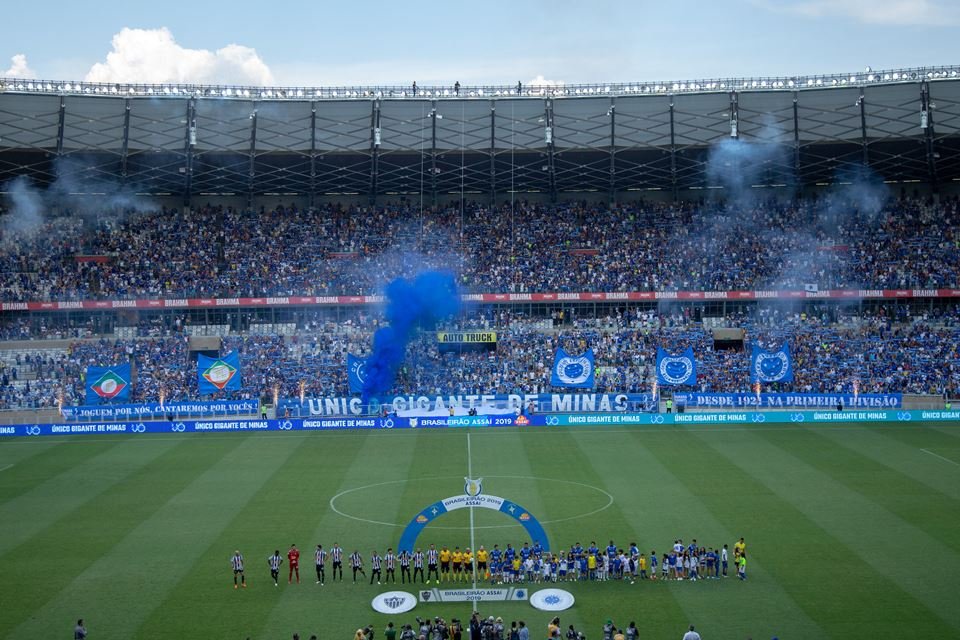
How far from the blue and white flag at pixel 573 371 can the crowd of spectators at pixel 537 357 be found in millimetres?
1266

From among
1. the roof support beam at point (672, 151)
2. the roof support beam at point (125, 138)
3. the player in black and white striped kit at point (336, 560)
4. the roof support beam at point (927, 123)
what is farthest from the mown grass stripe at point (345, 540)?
the roof support beam at point (927, 123)

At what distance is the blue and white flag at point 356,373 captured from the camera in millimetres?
57125

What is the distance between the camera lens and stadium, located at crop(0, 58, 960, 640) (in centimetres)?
3931

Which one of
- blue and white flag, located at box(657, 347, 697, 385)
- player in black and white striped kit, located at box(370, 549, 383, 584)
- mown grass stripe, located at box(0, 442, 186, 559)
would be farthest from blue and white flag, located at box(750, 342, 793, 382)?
player in black and white striped kit, located at box(370, 549, 383, 584)

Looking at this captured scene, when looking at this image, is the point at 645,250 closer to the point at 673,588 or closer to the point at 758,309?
the point at 758,309

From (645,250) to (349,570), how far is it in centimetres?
4559

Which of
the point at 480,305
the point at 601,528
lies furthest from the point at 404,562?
the point at 480,305

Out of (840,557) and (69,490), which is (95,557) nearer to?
(69,490)

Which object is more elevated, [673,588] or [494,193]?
[494,193]

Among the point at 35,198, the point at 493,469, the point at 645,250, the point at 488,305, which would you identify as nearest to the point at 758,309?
the point at 645,250

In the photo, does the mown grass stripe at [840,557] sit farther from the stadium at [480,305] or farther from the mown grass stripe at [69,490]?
the mown grass stripe at [69,490]

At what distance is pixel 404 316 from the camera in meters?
62.7

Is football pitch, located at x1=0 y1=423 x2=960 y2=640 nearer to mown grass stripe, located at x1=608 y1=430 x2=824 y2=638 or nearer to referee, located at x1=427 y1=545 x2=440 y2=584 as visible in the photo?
mown grass stripe, located at x1=608 y1=430 x2=824 y2=638

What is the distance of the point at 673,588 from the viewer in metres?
27.3
